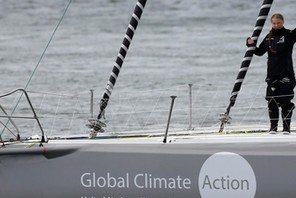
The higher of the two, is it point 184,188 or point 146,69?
point 146,69

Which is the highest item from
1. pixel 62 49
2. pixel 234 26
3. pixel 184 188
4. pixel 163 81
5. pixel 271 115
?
pixel 234 26

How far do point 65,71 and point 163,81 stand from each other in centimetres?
260

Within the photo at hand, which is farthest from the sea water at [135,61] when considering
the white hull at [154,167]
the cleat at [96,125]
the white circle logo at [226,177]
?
the white circle logo at [226,177]

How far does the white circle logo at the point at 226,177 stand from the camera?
8.68 meters

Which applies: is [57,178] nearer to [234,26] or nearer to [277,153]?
[277,153]

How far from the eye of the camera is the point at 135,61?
2339 centimetres

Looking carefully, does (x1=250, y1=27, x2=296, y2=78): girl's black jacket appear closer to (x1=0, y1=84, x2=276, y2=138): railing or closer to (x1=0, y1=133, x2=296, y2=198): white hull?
(x1=0, y1=133, x2=296, y2=198): white hull

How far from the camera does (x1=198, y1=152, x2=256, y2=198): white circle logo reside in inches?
342

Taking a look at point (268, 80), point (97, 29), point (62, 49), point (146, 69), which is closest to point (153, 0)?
point (97, 29)

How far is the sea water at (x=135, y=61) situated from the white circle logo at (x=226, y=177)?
3625 millimetres

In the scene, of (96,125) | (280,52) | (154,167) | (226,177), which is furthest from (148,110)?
(226,177)

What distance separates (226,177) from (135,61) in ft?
48.4

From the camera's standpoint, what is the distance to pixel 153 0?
34062 millimetres

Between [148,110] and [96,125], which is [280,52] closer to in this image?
[96,125]
